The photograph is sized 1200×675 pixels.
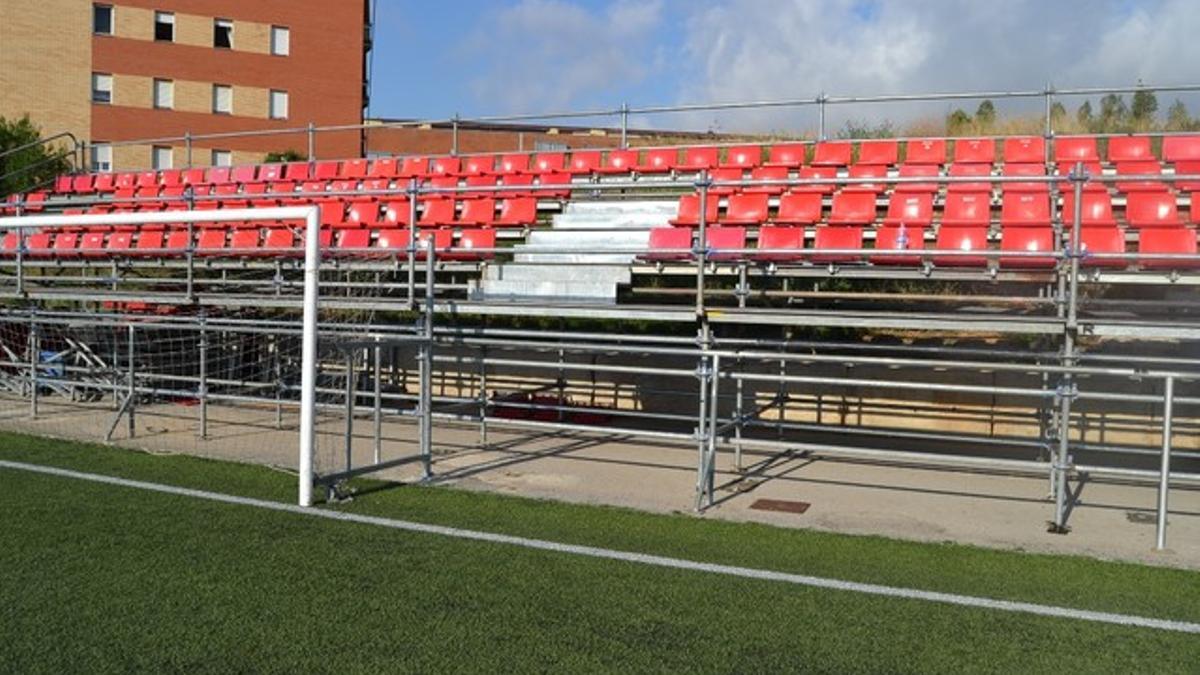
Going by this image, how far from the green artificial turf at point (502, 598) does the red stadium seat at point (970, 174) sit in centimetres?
587

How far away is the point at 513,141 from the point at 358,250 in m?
30.9

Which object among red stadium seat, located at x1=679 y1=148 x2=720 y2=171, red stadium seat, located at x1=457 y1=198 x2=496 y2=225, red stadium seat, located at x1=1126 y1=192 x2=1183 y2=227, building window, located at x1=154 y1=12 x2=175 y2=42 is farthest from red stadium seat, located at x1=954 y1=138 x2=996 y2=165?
building window, located at x1=154 y1=12 x2=175 y2=42

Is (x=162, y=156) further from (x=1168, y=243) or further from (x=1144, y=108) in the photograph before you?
(x=1168, y=243)

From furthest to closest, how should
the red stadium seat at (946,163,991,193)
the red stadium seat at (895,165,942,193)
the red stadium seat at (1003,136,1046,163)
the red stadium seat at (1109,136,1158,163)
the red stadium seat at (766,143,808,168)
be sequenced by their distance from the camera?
the red stadium seat at (766,143,808,168)
the red stadium seat at (1003,136,1046,163)
the red stadium seat at (1109,136,1158,163)
the red stadium seat at (895,165,942,193)
the red stadium seat at (946,163,991,193)

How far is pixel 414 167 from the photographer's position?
17.7 meters

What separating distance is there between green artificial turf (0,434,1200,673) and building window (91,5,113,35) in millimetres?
40449

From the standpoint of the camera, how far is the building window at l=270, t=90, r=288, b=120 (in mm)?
45219

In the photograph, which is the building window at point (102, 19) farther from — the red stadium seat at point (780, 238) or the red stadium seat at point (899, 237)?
the red stadium seat at point (899, 237)

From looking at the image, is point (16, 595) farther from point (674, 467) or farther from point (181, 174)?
point (181, 174)

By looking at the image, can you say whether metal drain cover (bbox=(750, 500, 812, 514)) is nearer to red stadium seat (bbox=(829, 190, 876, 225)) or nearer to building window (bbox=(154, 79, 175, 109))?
red stadium seat (bbox=(829, 190, 876, 225))

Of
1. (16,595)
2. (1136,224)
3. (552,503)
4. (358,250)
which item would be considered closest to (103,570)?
(16,595)

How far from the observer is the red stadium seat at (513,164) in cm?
1633

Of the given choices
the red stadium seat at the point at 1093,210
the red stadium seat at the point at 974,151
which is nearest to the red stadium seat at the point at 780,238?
the red stadium seat at the point at 1093,210

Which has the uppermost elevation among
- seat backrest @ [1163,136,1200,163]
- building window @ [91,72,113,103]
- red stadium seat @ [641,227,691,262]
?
building window @ [91,72,113,103]
